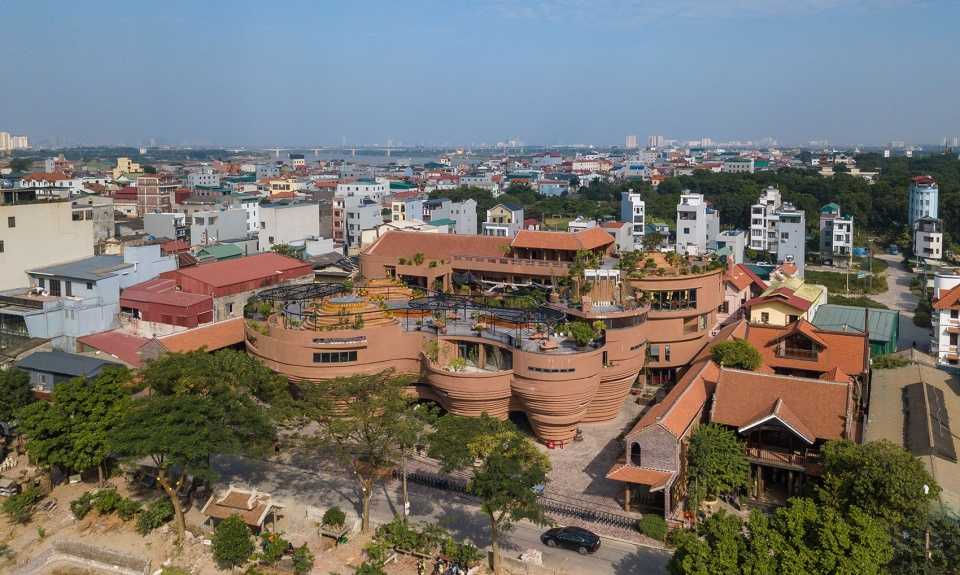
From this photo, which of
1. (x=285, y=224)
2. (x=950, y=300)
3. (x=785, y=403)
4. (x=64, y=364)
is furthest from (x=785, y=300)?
(x=285, y=224)

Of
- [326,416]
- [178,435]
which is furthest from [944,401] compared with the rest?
[178,435]

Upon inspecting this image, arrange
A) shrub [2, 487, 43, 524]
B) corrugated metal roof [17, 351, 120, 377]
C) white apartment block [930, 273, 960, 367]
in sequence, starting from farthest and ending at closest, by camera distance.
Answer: white apartment block [930, 273, 960, 367] < corrugated metal roof [17, 351, 120, 377] < shrub [2, 487, 43, 524]

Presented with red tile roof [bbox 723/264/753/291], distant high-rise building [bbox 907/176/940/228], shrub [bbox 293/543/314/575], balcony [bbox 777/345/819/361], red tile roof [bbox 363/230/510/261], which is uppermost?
distant high-rise building [bbox 907/176/940/228]

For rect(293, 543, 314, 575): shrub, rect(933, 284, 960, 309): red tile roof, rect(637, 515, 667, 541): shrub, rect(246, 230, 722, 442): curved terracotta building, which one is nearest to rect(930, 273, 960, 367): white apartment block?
rect(933, 284, 960, 309): red tile roof

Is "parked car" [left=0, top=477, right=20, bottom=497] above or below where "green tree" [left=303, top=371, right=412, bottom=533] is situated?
below

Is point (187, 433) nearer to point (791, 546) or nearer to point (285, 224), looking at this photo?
point (791, 546)

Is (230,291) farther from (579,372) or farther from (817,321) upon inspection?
(817,321)

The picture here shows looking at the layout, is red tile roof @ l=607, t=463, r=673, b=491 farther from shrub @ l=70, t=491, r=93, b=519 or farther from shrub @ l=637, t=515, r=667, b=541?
shrub @ l=70, t=491, r=93, b=519
